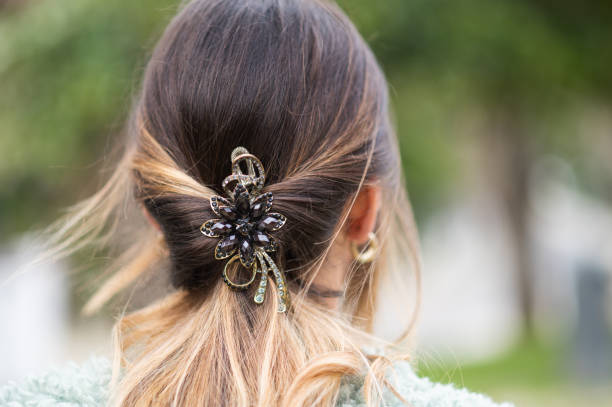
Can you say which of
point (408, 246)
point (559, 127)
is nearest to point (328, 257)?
point (408, 246)

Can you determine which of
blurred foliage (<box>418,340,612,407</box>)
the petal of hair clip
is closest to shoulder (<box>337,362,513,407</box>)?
the petal of hair clip

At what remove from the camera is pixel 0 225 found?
6.25m

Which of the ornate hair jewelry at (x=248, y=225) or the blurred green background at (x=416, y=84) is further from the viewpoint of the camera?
the blurred green background at (x=416, y=84)

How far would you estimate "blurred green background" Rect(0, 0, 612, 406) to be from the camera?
4941mm

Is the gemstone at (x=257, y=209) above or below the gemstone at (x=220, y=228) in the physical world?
above

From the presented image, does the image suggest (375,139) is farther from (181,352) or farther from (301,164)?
(181,352)

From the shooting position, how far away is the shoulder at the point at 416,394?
1.37m

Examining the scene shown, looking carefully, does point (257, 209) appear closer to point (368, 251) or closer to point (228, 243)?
point (228, 243)

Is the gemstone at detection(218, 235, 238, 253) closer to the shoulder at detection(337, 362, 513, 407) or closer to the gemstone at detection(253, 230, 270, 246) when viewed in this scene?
the gemstone at detection(253, 230, 270, 246)

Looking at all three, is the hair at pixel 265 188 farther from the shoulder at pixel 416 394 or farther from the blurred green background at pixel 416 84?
the blurred green background at pixel 416 84

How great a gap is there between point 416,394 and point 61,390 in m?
0.75

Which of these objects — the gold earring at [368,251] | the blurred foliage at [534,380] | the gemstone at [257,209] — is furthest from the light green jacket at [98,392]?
the blurred foliage at [534,380]

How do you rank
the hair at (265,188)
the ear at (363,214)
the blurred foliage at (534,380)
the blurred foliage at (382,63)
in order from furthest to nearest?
the blurred foliage at (534,380) < the blurred foliage at (382,63) < the ear at (363,214) < the hair at (265,188)

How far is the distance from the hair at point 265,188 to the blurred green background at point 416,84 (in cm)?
233
